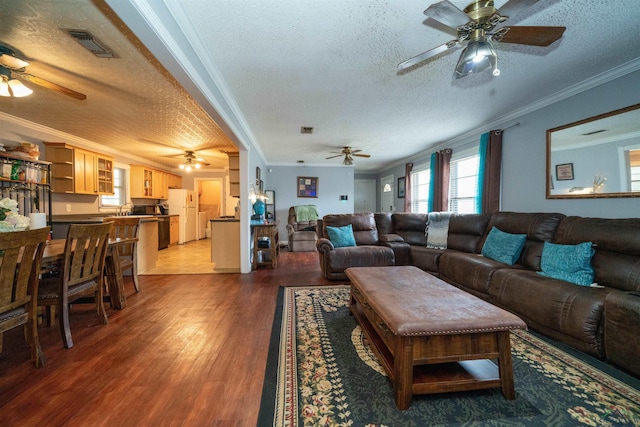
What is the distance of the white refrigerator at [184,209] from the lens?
268 inches

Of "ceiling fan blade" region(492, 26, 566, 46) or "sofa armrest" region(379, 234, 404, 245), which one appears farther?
"sofa armrest" region(379, 234, 404, 245)

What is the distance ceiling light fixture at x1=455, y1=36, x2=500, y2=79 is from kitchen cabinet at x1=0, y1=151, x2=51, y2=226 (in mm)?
4637

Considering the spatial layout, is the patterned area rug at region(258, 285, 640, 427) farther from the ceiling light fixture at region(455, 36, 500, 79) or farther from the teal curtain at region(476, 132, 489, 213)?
the teal curtain at region(476, 132, 489, 213)

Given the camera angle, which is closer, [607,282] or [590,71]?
[607,282]

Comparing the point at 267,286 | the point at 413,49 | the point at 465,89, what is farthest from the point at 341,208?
the point at 413,49

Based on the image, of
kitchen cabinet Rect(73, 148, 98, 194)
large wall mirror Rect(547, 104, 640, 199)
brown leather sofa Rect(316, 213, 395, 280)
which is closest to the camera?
large wall mirror Rect(547, 104, 640, 199)

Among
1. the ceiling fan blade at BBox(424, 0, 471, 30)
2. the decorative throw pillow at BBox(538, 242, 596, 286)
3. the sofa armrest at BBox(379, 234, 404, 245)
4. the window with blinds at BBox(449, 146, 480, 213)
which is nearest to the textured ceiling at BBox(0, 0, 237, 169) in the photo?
the ceiling fan blade at BBox(424, 0, 471, 30)

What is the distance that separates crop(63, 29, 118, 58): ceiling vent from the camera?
1717mm

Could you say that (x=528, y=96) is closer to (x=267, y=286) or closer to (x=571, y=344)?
(x=571, y=344)

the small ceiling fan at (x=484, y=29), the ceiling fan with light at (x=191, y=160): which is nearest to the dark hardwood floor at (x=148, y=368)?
the small ceiling fan at (x=484, y=29)

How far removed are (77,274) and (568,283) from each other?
4044mm

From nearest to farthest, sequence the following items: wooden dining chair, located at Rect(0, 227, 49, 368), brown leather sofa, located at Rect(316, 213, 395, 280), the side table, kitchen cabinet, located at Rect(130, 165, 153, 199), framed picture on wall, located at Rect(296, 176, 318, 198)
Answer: wooden dining chair, located at Rect(0, 227, 49, 368) → brown leather sofa, located at Rect(316, 213, 395, 280) → the side table → kitchen cabinet, located at Rect(130, 165, 153, 199) → framed picture on wall, located at Rect(296, 176, 318, 198)

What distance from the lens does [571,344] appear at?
177cm

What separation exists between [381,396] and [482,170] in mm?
3850
